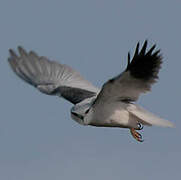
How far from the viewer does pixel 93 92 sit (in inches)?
471

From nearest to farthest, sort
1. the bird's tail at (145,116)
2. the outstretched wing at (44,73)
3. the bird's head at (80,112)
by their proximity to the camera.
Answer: the bird's tail at (145,116), the bird's head at (80,112), the outstretched wing at (44,73)

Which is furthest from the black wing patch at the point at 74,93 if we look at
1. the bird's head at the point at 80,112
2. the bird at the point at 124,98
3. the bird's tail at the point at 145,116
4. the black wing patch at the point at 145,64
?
the black wing patch at the point at 145,64

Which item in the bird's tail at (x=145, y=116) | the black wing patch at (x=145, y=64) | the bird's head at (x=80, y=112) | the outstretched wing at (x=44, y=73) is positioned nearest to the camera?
the black wing patch at (x=145, y=64)

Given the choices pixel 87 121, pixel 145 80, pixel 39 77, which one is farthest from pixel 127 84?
pixel 39 77

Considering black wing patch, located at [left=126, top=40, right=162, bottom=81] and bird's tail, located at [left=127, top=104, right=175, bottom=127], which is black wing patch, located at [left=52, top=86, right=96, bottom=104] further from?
black wing patch, located at [left=126, top=40, right=162, bottom=81]

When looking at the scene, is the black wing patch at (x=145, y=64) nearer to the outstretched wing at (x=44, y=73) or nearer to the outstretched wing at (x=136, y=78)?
the outstretched wing at (x=136, y=78)

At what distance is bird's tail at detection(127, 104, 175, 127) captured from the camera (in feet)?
32.0

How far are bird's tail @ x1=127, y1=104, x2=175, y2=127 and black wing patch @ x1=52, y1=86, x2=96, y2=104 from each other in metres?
1.75

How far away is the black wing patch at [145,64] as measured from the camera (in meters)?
9.08

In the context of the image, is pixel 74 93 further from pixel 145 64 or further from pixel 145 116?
pixel 145 64

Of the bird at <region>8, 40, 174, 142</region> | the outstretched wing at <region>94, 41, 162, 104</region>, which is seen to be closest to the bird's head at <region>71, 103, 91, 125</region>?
the bird at <region>8, 40, 174, 142</region>

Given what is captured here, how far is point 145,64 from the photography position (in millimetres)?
9211

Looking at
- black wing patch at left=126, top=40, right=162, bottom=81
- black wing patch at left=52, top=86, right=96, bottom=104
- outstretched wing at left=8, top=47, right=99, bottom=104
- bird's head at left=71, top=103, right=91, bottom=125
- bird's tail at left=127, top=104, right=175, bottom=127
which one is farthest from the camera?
outstretched wing at left=8, top=47, right=99, bottom=104

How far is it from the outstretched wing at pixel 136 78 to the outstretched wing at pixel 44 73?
268 centimetres
